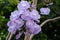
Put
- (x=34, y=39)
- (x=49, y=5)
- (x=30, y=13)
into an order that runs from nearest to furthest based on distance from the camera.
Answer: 1. (x=30, y=13)
2. (x=34, y=39)
3. (x=49, y=5)

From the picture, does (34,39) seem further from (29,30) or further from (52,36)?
(29,30)

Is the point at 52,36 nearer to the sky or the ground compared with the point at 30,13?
nearer to the ground

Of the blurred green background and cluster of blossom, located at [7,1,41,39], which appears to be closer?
cluster of blossom, located at [7,1,41,39]

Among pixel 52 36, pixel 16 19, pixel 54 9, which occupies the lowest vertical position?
pixel 52 36

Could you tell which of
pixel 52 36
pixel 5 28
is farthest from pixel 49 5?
pixel 5 28

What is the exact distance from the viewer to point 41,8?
1.23 meters

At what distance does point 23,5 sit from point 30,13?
0.16 ft

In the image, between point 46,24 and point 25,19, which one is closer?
point 25,19

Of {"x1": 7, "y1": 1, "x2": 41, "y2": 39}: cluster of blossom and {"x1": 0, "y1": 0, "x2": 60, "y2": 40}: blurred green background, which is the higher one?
{"x1": 7, "y1": 1, "x2": 41, "y2": 39}: cluster of blossom

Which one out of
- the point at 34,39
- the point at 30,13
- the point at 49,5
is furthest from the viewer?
the point at 49,5

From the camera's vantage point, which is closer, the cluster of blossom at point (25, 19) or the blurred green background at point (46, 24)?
the cluster of blossom at point (25, 19)

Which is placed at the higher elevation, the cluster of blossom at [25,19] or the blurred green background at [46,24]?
the cluster of blossom at [25,19]

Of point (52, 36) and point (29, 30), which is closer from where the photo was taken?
point (29, 30)

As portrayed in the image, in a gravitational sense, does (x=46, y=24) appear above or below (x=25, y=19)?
below
